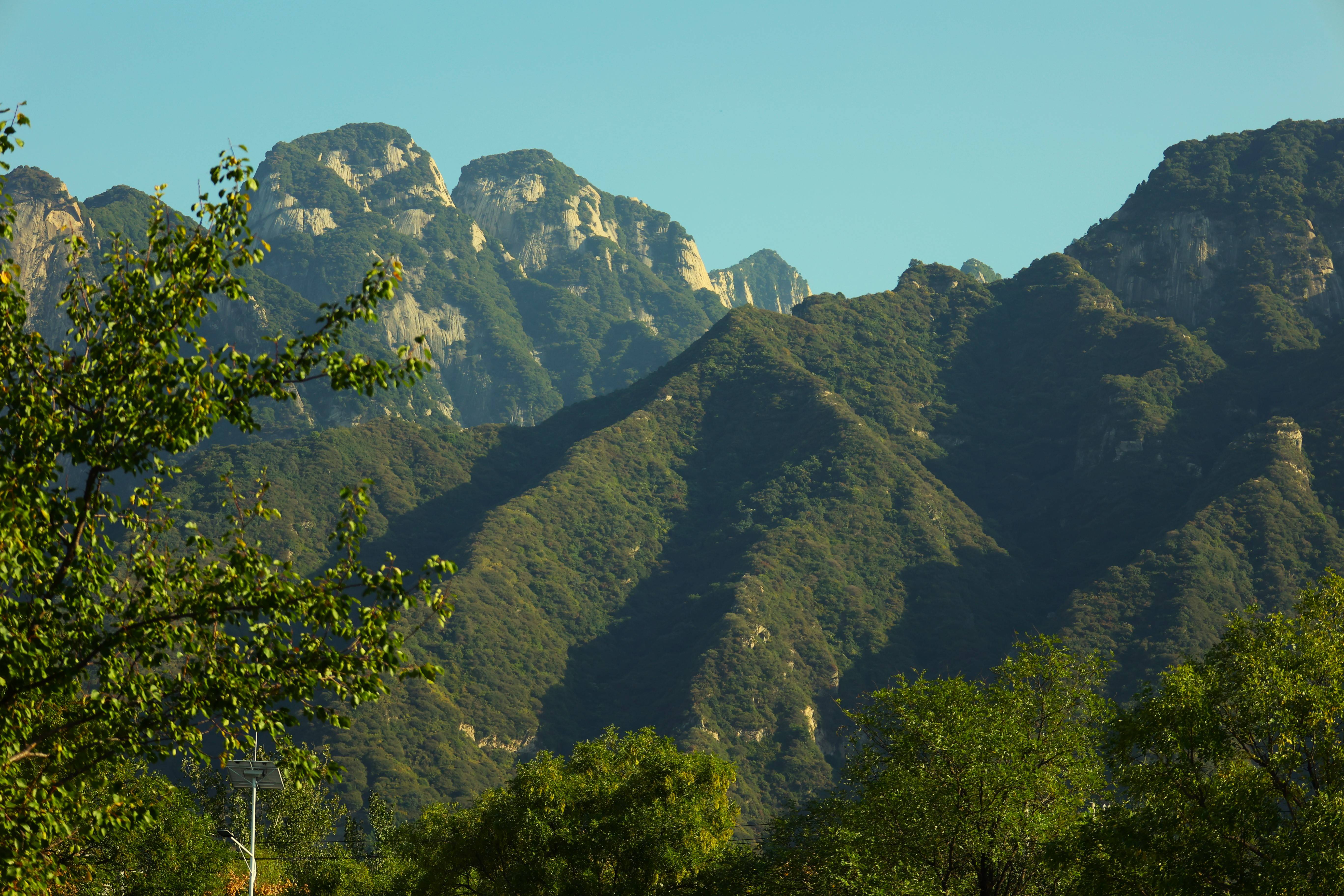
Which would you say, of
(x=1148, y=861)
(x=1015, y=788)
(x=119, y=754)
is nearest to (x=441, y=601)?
(x=119, y=754)

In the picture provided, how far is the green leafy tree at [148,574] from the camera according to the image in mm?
15664

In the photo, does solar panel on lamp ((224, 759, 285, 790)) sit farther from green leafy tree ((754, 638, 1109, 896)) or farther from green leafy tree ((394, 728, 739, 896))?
green leafy tree ((754, 638, 1109, 896))

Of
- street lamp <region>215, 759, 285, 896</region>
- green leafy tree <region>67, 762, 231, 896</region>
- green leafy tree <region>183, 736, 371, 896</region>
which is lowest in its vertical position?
green leafy tree <region>183, 736, 371, 896</region>

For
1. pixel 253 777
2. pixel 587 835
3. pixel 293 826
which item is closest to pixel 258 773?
pixel 253 777

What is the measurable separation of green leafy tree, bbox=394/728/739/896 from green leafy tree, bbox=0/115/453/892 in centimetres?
3164

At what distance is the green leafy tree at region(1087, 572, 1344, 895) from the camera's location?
2256 centimetres

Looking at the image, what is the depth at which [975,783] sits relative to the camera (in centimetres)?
3122

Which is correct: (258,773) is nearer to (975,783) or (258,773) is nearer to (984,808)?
(975,783)

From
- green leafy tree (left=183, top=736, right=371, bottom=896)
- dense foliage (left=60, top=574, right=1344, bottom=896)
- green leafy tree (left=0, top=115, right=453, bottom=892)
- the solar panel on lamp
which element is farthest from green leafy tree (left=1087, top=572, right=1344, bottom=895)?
green leafy tree (left=183, top=736, right=371, bottom=896)

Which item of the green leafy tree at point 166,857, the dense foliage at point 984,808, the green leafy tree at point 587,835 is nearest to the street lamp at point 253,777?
the dense foliage at point 984,808

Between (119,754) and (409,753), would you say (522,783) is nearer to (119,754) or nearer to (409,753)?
(119,754)

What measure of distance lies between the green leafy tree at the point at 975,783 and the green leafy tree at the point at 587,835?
1064 centimetres

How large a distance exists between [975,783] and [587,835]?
22.0m

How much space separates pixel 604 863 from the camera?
47844 millimetres
